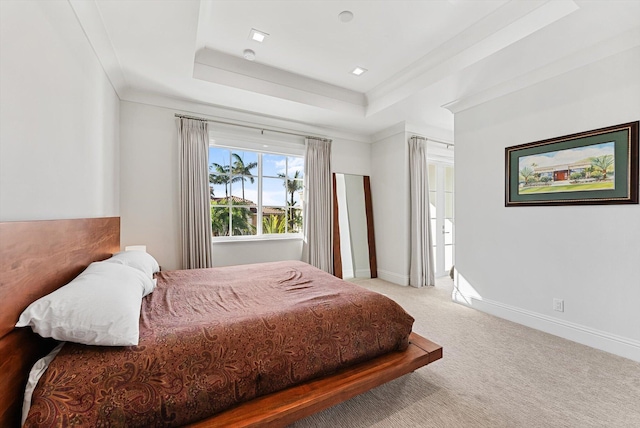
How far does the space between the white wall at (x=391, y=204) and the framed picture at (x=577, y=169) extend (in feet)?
5.23

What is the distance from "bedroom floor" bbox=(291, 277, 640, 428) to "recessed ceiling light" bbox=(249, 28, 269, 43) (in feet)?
10.6

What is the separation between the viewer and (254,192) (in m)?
4.26

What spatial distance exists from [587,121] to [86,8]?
412cm

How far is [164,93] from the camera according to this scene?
3.31 m

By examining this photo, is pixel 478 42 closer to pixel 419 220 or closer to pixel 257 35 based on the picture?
pixel 257 35

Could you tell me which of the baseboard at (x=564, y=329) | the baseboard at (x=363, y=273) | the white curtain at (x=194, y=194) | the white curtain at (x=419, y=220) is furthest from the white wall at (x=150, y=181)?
the baseboard at (x=564, y=329)

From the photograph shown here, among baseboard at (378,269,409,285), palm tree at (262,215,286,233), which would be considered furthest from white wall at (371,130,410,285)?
palm tree at (262,215,286,233)

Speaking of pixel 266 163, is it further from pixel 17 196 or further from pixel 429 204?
pixel 17 196

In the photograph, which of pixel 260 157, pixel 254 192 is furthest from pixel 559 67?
pixel 254 192

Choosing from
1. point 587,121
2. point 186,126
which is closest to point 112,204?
point 186,126

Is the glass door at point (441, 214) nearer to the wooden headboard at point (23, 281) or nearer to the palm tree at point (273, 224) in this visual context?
the palm tree at point (273, 224)

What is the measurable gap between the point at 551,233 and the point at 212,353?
3218 mm

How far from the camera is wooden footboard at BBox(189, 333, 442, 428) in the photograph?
4.18 ft

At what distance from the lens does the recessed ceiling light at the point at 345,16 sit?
7.94ft
